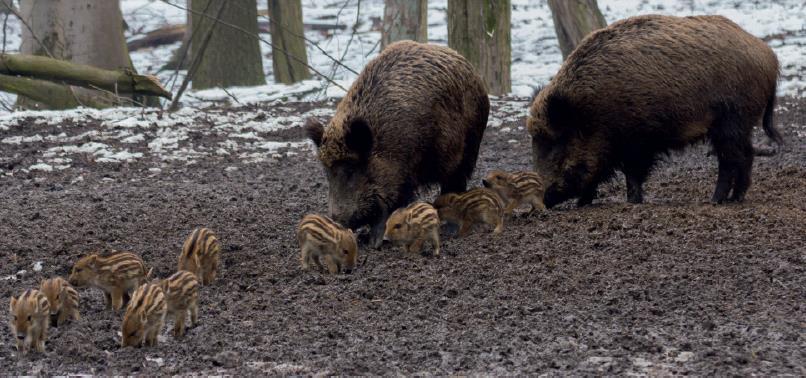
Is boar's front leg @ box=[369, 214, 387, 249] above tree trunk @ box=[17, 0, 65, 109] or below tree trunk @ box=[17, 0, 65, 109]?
below

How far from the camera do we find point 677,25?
879cm

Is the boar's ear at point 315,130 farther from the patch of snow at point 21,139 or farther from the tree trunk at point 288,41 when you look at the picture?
the tree trunk at point 288,41

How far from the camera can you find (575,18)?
15055 millimetres

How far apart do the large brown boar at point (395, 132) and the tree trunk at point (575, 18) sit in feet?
21.6

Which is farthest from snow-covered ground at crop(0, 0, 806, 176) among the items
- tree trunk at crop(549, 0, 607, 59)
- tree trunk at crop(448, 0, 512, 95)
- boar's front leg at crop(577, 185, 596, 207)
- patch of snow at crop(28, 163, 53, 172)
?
boar's front leg at crop(577, 185, 596, 207)

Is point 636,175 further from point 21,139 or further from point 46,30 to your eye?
point 46,30

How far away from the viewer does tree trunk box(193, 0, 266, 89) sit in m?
18.1

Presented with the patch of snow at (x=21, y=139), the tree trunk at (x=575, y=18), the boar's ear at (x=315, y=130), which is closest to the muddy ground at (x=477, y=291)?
the boar's ear at (x=315, y=130)

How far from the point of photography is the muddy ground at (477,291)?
547 cm

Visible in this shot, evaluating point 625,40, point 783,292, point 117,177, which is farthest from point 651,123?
point 117,177

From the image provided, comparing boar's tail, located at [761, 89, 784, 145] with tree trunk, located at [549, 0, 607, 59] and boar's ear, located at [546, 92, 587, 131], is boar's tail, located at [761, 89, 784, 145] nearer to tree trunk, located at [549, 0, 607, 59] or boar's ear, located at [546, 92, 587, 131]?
boar's ear, located at [546, 92, 587, 131]

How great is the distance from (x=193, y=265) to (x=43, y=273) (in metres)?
1.27

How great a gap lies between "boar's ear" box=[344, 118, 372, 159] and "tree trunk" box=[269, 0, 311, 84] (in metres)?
10.7

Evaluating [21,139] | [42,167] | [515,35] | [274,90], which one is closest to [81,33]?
[274,90]
